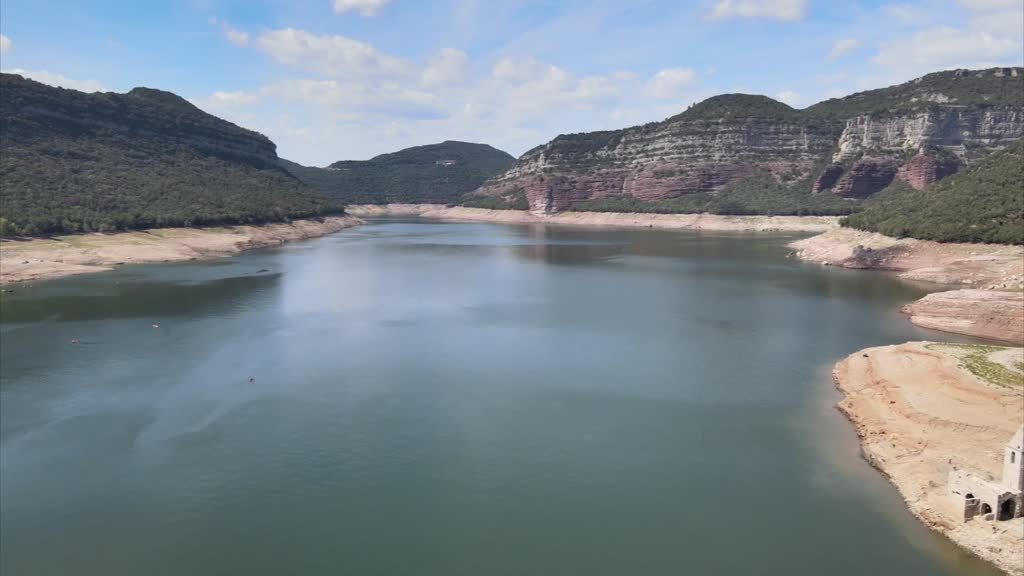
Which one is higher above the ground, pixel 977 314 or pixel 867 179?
pixel 867 179

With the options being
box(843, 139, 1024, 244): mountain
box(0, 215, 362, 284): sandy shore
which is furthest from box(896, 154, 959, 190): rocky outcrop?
box(0, 215, 362, 284): sandy shore

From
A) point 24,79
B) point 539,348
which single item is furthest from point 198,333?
point 24,79

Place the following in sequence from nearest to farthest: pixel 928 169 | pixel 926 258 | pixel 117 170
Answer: pixel 926 258
pixel 117 170
pixel 928 169

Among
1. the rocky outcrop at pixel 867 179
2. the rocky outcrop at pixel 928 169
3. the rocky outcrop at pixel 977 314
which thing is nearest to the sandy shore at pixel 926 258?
the rocky outcrop at pixel 977 314

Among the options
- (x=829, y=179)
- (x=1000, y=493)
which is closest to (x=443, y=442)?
(x=1000, y=493)

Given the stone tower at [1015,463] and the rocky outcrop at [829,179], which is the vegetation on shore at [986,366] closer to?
the stone tower at [1015,463]

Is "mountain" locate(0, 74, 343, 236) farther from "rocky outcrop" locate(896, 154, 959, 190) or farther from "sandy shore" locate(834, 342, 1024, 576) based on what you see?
"rocky outcrop" locate(896, 154, 959, 190)

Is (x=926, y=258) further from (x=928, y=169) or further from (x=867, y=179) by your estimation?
(x=867, y=179)
